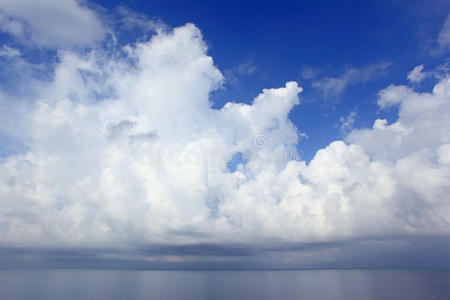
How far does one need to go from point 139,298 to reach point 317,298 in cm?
10323

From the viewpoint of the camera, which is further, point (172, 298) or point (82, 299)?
point (172, 298)

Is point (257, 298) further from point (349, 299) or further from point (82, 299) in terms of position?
point (82, 299)

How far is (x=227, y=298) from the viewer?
16425 centimetres

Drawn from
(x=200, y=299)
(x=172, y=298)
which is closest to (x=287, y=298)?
(x=200, y=299)

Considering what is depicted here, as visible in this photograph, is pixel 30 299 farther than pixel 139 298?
No

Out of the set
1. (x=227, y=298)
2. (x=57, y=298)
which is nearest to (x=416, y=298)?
(x=227, y=298)

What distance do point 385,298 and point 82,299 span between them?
168346 mm

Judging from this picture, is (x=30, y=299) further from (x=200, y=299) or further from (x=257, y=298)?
(x=257, y=298)

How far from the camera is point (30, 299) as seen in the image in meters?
154

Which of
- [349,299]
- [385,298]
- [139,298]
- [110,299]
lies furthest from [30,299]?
[385,298]

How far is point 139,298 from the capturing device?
16462cm

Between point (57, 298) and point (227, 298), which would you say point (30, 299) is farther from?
point (227, 298)

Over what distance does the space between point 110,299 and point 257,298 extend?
82.5m

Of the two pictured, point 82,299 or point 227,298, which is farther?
point 227,298
